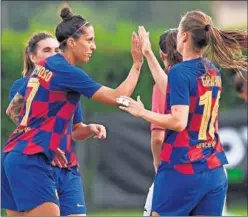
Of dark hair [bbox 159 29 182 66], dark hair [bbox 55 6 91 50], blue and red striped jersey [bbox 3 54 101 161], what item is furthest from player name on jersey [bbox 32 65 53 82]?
dark hair [bbox 159 29 182 66]

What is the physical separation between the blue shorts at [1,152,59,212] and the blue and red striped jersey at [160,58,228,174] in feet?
2.70

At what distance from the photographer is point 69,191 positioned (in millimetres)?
7250

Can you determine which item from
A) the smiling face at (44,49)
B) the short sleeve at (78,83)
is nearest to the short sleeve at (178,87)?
the short sleeve at (78,83)

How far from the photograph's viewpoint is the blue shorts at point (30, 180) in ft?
22.7

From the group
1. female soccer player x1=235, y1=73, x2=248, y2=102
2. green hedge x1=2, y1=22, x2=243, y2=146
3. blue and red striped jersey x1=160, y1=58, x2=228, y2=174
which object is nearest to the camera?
female soccer player x1=235, y1=73, x2=248, y2=102

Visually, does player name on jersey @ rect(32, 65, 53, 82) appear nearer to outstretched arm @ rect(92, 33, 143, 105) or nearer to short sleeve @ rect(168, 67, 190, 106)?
outstretched arm @ rect(92, 33, 143, 105)

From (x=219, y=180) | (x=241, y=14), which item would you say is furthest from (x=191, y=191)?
(x=241, y=14)

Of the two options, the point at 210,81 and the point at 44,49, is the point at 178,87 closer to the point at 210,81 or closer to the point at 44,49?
the point at 210,81

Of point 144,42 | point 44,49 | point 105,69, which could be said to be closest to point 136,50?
point 144,42

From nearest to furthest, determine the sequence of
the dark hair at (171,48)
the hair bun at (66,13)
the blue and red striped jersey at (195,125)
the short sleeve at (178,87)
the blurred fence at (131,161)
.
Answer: the short sleeve at (178,87) < the blue and red striped jersey at (195,125) < the hair bun at (66,13) < the dark hair at (171,48) < the blurred fence at (131,161)

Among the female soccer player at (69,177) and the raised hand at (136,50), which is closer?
the raised hand at (136,50)

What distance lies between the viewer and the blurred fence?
574 inches

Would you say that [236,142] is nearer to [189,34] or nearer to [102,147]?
[102,147]

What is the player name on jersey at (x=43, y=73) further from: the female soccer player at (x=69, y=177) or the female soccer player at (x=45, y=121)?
the female soccer player at (x=69, y=177)
